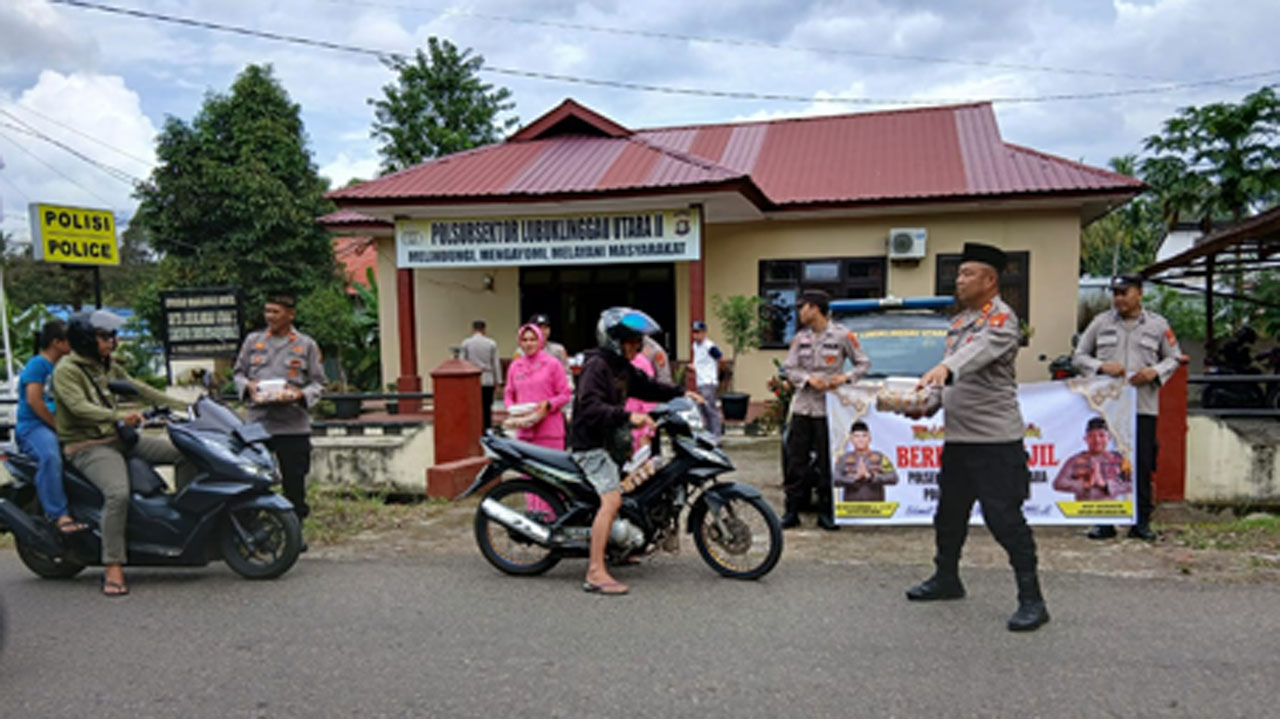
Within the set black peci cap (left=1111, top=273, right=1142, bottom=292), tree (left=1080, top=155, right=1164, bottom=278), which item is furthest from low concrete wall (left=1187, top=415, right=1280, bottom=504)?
tree (left=1080, top=155, right=1164, bottom=278)

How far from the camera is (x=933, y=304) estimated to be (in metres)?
8.12

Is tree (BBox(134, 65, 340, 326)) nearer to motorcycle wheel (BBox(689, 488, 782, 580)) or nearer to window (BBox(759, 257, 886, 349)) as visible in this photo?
window (BBox(759, 257, 886, 349))

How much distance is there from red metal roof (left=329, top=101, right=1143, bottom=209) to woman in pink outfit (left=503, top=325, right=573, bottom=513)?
225 inches

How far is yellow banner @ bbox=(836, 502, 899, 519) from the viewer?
6.26m

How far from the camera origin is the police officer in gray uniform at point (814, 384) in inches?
247

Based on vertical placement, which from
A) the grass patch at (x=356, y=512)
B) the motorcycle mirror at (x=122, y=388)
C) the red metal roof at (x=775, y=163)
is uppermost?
the red metal roof at (x=775, y=163)

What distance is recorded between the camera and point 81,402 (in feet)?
16.4

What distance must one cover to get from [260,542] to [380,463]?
3336 millimetres

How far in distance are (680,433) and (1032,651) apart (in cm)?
212

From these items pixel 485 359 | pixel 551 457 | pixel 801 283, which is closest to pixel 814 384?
pixel 551 457

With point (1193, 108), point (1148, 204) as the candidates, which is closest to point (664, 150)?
point (1193, 108)

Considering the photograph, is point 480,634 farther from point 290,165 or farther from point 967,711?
point 290,165

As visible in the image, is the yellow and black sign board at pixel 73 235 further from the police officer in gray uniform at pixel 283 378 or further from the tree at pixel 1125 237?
the tree at pixel 1125 237

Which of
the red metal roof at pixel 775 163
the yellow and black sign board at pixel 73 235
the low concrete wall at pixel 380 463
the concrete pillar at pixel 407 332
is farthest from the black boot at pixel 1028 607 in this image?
the yellow and black sign board at pixel 73 235
